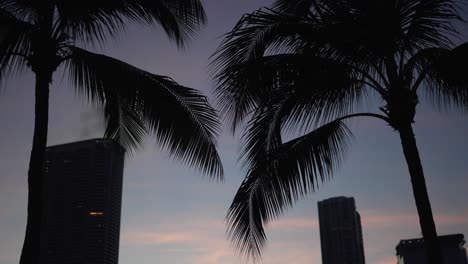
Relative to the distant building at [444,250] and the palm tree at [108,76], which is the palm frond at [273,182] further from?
the distant building at [444,250]

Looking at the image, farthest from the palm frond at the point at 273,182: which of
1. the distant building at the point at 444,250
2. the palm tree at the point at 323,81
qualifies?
the distant building at the point at 444,250

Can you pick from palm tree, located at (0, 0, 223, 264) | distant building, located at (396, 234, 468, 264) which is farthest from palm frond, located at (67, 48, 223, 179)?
distant building, located at (396, 234, 468, 264)

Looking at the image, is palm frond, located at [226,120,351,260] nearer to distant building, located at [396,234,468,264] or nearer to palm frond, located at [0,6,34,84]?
palm frond, located at [0,6,34,84]

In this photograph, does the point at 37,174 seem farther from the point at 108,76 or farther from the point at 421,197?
the point at 421,197

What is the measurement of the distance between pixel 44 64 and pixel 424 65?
4958mm

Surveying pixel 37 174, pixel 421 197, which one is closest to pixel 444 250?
pixel 421 197

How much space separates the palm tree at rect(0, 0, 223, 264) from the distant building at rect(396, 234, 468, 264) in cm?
19309

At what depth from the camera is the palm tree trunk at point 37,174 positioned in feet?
18.7

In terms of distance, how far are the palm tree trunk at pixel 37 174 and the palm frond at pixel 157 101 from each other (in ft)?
2.54

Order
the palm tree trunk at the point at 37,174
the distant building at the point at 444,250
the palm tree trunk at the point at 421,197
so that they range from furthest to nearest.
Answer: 1. the distant building at the point at 444,250
2. the palm tree trunk at the point at 421,197
3. the palm tree trunk at the point at 37,174

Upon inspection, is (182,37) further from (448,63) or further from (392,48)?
(448,63)

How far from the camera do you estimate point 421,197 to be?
6098 millimetres

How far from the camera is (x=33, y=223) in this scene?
19.1 feet

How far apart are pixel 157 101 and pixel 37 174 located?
81.4 inches
